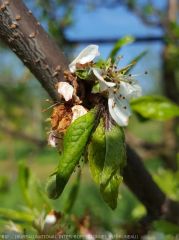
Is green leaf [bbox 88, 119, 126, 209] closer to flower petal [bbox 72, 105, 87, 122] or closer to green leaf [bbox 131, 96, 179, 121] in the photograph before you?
flower petal [bbox 72, 105, 87, 122]

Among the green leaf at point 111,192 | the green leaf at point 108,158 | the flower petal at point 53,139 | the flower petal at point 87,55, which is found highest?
the flower petal at point 87,55

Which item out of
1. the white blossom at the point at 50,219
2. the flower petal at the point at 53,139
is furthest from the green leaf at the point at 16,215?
the flower petal at the point at 53,139

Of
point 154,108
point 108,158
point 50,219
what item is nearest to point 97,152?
point 108,158

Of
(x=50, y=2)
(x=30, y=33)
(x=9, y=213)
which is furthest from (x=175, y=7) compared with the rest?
(x=30, y=33)

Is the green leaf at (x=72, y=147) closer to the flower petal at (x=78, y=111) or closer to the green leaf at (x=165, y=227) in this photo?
the flower petal at (x=78, y=111)

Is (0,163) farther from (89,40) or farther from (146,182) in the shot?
(146,182)

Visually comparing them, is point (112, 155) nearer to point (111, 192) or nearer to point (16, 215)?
point (111, 192)
